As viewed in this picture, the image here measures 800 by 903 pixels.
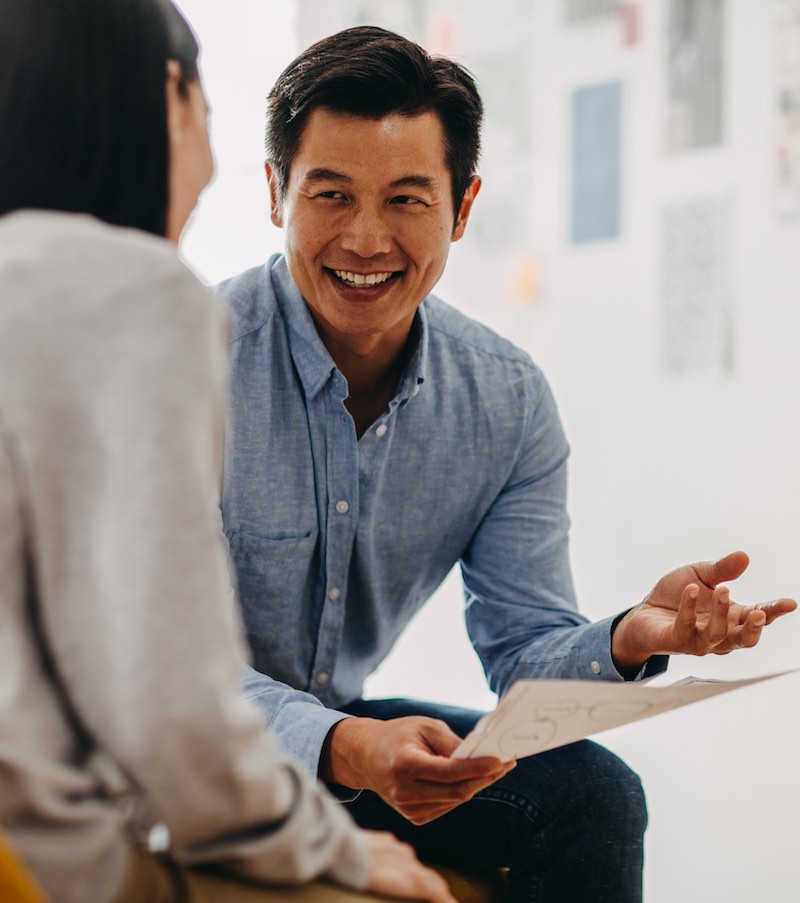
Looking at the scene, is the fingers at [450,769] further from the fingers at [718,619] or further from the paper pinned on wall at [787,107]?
the paper pinned on wall at [787,107]

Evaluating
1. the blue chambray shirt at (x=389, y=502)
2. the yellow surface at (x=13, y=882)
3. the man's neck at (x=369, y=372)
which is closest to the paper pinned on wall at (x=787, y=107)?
the blue chambray shirt at (x=389, y=502)

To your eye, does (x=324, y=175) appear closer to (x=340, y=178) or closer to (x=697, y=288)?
(x=340, y=178)

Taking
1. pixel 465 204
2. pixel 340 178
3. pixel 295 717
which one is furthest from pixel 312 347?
pixel 295 717

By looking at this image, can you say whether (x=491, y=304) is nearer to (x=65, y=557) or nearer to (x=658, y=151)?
(x=658, y=151)

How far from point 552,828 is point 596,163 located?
1525 mm

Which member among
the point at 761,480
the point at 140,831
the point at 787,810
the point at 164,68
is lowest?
the point at 787,810

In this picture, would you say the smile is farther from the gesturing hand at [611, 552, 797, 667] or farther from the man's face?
the gesturing hand at [611, 552, 797, 667]

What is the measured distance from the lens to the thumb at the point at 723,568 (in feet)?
3.92

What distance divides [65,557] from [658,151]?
6.25 feet

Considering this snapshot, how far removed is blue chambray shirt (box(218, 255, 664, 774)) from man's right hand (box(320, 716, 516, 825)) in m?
0.25

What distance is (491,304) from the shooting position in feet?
8.68

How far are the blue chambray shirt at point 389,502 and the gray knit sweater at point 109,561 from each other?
76 cm

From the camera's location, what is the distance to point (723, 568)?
1.22 m

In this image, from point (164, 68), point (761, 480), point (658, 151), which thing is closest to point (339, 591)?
point (164, 68)
